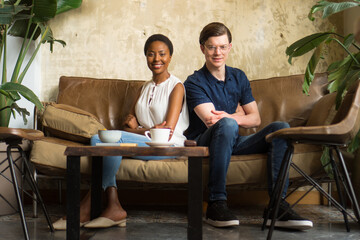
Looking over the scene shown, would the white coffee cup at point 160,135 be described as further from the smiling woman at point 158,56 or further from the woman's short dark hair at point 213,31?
the woman's short dark hair at point 213,31

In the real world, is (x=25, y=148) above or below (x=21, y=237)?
above

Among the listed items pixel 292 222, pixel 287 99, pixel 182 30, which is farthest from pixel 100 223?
pixel 182 30

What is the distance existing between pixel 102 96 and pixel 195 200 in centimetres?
158

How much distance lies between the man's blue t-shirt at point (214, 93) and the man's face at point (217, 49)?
10 cm

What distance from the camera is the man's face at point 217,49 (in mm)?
→ 2502

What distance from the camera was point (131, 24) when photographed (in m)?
3.33

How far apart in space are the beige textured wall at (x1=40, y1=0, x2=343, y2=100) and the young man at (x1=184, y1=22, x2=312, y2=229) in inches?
29.1

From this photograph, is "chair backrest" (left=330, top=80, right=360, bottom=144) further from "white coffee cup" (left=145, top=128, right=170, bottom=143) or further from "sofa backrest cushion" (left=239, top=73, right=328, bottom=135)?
"sofa backrest cushion" (left=239, top=73, right=328, bottom=135)

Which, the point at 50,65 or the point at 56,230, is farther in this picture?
the point at 50,65

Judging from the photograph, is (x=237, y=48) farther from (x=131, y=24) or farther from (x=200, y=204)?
(x=200, y=204)

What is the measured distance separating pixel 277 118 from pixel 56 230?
1.63 meters

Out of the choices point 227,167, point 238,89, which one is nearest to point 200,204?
point 227,167

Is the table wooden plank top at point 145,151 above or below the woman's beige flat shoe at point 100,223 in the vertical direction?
above

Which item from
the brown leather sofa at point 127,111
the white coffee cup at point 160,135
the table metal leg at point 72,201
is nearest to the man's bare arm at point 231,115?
the brown leather sofa at point 127,111
